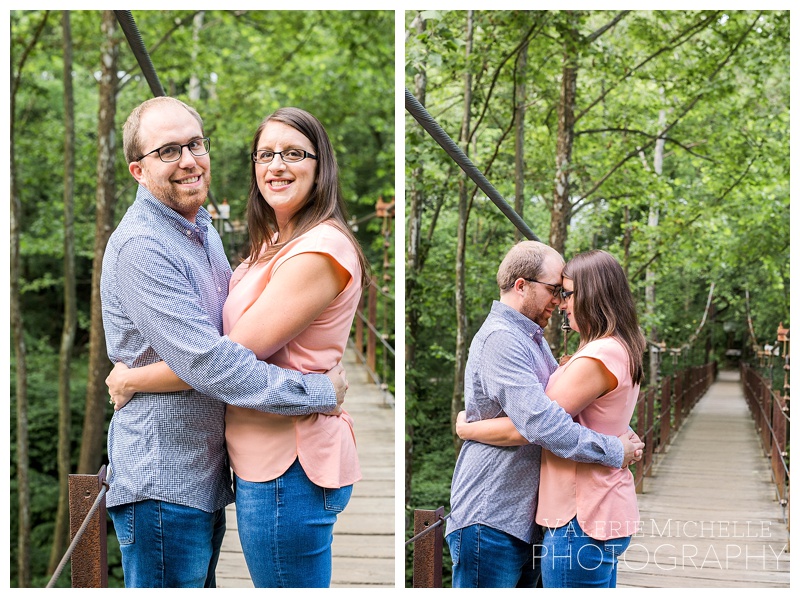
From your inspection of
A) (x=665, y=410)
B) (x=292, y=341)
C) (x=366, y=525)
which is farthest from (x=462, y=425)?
(x=665, y=410)

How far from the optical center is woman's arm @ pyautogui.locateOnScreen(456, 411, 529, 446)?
1.81m

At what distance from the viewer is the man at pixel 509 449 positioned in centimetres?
179

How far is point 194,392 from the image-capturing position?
5.14ft

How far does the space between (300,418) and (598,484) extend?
70 cm

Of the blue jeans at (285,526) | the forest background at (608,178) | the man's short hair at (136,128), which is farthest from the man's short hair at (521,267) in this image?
the forest background at (608,178)

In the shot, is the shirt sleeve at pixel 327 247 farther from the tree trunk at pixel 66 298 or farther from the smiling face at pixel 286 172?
the tree trunk at pixel 66 298

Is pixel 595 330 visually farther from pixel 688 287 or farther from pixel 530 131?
pixel 530 131

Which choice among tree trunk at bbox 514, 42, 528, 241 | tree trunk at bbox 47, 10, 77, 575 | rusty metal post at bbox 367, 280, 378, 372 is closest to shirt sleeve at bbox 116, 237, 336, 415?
tree trunk at bbox 514, 42, 528, 241

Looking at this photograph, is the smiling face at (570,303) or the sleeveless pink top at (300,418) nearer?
the sleeveless pink top at (300,418)

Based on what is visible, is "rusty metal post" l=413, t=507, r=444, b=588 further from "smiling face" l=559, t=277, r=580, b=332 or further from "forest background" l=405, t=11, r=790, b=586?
"forest background" l=405, t=11, r=790, b=586

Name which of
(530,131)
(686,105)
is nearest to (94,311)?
(530,131)

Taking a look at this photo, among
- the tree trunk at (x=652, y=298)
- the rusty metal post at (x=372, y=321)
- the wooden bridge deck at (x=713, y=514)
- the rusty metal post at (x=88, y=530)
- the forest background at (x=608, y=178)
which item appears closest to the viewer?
the rusty metal post at (x=88, y=530)

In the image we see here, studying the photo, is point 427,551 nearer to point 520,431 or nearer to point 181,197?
point 520,431

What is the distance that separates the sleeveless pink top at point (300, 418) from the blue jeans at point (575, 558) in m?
0.52
